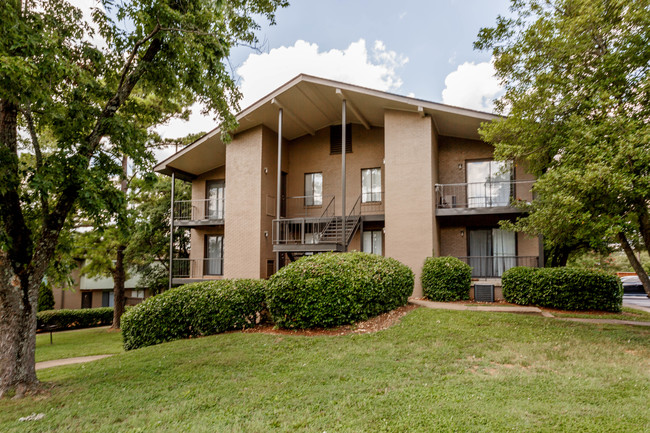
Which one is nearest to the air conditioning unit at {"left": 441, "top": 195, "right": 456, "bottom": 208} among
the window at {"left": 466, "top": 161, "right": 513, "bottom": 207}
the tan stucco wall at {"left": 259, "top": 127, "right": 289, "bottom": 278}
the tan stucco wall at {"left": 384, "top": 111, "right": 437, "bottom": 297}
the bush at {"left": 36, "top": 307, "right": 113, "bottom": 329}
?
the window at {"left": 466, "top": 161, "right": 513, "bottom": 207}

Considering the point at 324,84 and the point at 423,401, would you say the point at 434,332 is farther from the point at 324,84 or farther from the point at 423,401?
the point at 324,84

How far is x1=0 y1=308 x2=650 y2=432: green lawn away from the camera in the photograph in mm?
4387

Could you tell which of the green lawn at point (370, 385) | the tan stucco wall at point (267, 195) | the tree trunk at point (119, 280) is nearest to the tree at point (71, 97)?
the green lawn at point (370, 385)

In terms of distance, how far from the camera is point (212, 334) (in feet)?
31.1

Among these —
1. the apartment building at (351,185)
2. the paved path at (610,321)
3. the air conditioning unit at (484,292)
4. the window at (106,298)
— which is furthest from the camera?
the window at (106,298)

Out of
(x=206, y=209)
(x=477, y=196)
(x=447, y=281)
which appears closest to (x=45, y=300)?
(x=206, y=209)

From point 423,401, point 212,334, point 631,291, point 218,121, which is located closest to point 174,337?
point 212,334

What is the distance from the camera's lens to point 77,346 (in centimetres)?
1425

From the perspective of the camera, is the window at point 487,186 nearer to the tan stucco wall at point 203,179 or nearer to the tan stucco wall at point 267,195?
the tan stucco wall at point 267,195

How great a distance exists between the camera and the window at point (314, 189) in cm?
1761

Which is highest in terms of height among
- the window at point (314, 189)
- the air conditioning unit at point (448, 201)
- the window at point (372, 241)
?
the window at point (314, 189)

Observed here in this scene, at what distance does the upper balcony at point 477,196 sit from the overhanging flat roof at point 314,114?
2.09m

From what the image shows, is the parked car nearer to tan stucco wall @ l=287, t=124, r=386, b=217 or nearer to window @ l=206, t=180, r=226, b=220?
tan stucco wall @ l=287, t=124, r=386, b=217

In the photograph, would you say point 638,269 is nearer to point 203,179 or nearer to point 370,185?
point 370,185
